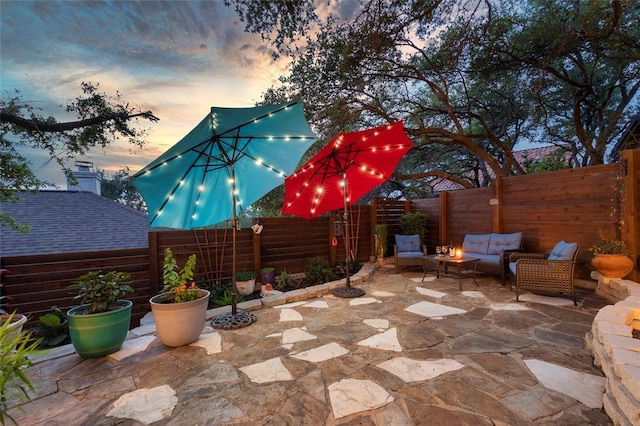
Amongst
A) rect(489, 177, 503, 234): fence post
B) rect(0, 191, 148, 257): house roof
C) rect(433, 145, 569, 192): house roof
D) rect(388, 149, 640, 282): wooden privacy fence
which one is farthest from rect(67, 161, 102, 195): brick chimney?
rect(433, 145, 569, 192): house roof

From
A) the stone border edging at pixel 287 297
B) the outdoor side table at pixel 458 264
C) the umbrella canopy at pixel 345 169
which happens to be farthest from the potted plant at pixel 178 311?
the outdoor side table at pixel 458 264

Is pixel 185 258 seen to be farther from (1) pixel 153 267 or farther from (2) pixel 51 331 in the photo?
(2) pixel 51 331

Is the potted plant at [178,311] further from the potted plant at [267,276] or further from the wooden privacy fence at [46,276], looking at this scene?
the potted plant at [267,276]

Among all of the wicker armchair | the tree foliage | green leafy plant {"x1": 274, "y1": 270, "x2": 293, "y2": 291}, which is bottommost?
green leafy plant {"x1": 274, "y1": 270, "x2": 293, "y2": 291}

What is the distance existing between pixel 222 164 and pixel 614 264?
560 cm

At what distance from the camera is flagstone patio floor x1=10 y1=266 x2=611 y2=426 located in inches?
72.7

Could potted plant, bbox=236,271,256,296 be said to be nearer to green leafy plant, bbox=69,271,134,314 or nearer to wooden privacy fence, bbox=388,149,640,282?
green leafy plant, bbox=69,271,134,314

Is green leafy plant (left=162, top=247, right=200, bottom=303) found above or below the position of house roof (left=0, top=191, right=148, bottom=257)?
below

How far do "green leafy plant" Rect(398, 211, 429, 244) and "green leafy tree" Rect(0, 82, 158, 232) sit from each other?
657 centimetres

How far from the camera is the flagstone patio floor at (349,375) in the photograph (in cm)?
185

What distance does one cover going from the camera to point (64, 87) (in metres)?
5.28

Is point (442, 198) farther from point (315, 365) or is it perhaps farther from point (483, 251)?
point (315, 365)

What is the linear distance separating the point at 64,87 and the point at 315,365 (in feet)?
21.8

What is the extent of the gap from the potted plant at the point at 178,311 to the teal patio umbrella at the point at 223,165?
616 mm
